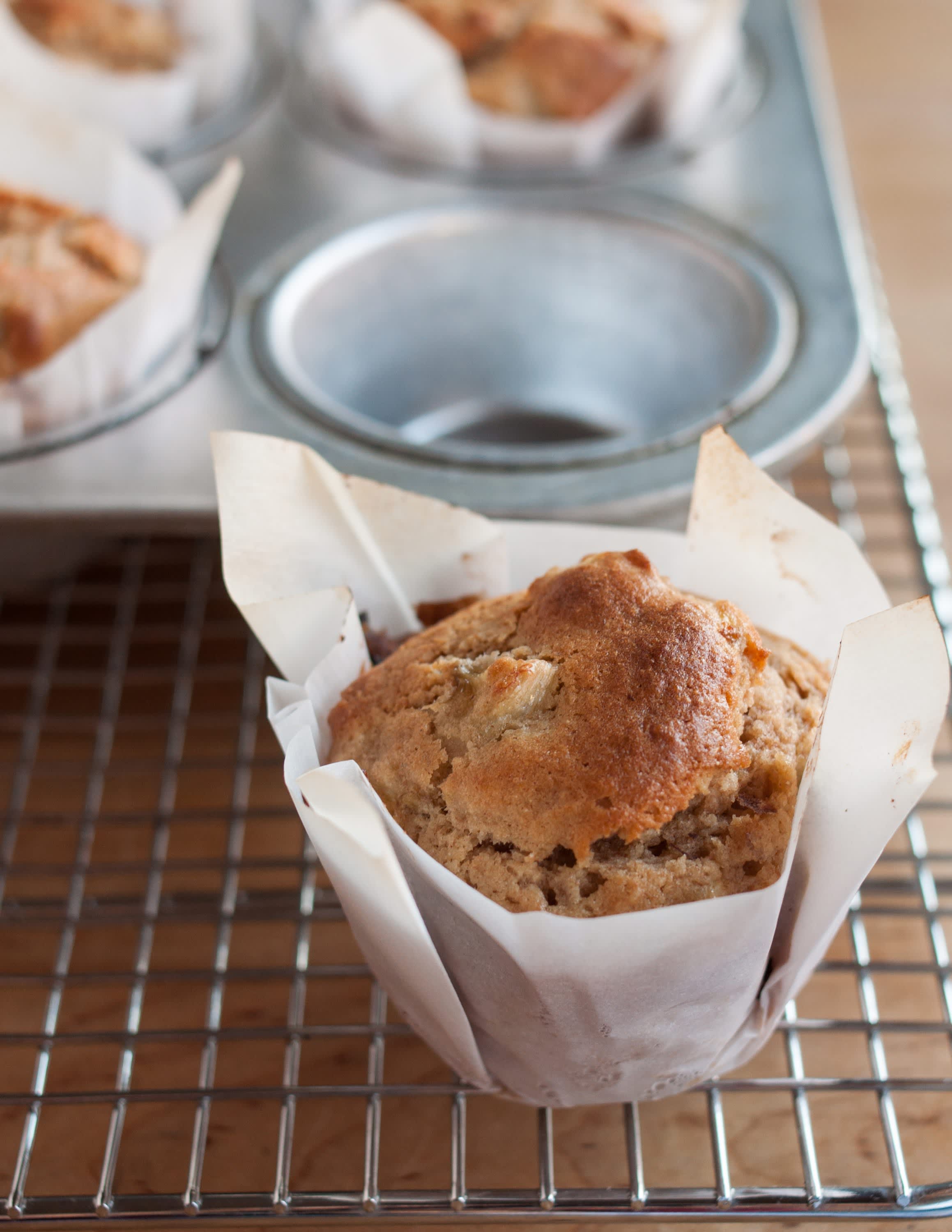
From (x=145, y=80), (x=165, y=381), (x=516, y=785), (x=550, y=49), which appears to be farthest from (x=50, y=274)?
(x=516, y=785)

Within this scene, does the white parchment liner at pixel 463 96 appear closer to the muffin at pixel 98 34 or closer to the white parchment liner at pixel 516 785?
the muffin at pixel 98 34

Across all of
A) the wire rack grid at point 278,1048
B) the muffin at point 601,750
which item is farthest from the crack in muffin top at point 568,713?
the wire rack grid at point 278,1048

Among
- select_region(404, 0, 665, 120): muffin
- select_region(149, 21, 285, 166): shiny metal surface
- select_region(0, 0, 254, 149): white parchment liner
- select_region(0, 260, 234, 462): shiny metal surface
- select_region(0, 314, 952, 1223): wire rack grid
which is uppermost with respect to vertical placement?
select_region(404, 0, 665, 120): muffin

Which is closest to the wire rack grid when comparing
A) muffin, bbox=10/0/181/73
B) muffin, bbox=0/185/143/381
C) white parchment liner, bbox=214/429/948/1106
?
white parchment liner, bbox=214/429/948/1106

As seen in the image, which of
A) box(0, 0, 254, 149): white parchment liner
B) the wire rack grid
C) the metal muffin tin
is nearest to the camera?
the wire rack grid

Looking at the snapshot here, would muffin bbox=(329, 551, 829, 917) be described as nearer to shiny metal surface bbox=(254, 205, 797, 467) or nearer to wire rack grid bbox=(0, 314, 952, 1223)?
wire rack grid bbox=(0, 314, 952, 1223)

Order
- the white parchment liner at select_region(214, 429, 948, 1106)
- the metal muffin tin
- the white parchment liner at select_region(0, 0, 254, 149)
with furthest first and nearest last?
1. the white parchment liner at select_region(0, 0, 254, 149)
2. the metal muffin tin
3. the white parchment liner at select_region(214, 429, 948, 1106)
